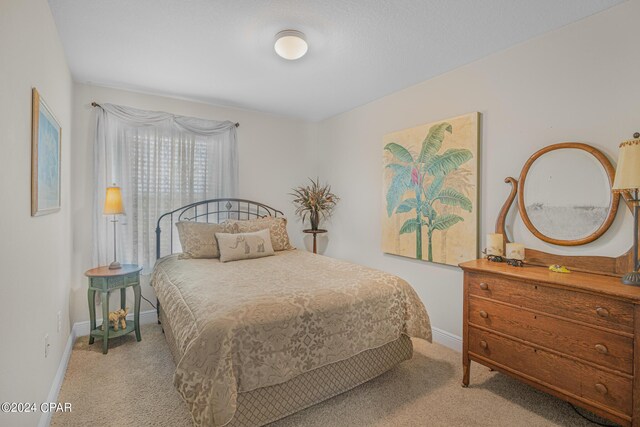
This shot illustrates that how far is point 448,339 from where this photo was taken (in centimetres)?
296

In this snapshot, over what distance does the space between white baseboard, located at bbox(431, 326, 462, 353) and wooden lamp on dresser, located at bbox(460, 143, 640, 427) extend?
2.05ft

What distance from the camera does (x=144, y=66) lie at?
2834mm

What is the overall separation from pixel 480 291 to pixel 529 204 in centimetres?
79

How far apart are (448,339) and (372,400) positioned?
3.91 feet

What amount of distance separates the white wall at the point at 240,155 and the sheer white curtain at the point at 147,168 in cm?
11

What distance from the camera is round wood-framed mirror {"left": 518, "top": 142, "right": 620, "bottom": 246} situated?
6.61 ft

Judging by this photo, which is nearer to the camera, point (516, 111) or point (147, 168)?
point (516, 111)

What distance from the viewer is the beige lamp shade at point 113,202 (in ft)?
9.81

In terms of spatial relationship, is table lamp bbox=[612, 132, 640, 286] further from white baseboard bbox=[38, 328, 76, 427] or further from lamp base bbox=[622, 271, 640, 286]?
white baseboard bbox=[38, 328, 76, 427]

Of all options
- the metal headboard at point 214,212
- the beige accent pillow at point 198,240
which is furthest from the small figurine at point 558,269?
the metal headboard at point 214,212

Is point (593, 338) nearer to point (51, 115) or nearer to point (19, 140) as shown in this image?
point (19, 140)

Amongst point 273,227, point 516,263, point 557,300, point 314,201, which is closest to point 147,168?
point 273,227

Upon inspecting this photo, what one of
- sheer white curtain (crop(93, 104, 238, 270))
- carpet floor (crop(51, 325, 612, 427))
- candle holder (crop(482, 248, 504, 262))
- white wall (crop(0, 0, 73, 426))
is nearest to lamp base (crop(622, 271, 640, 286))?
candle holder (crop(482, 248, 504, 262))

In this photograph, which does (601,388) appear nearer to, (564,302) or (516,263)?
(564,302)
